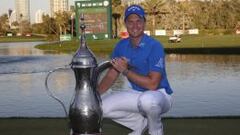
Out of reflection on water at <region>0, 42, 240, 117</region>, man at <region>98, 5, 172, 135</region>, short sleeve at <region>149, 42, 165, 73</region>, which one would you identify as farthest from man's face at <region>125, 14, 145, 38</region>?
reflection on water at <region>0, 42, 240, 117</region>

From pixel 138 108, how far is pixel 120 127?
6.34ft

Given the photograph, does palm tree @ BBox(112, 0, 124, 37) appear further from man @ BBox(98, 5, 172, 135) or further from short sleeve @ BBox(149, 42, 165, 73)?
short sleeve @ BBox(149, 42, 165, 73)

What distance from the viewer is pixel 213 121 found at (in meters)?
7.67

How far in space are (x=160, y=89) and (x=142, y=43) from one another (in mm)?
474

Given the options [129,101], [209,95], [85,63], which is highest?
[85,63]

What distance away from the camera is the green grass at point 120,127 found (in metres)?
6.95

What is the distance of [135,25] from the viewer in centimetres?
507

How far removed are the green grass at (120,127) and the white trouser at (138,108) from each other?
1.29 m

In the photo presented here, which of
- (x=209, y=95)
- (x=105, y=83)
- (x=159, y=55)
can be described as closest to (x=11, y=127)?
(x=105, y=83)

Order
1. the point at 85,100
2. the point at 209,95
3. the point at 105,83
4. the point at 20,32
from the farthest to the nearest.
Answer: the point at 20,32 → the point at 209,95 → the point at 105,83 → the point at 85,100

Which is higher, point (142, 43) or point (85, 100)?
point (142, 43)

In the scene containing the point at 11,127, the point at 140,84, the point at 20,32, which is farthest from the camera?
the point at 20,32

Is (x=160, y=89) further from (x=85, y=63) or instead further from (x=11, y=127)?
(x=11, y=127)

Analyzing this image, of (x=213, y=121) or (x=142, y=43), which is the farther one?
(x=213, y=121)
